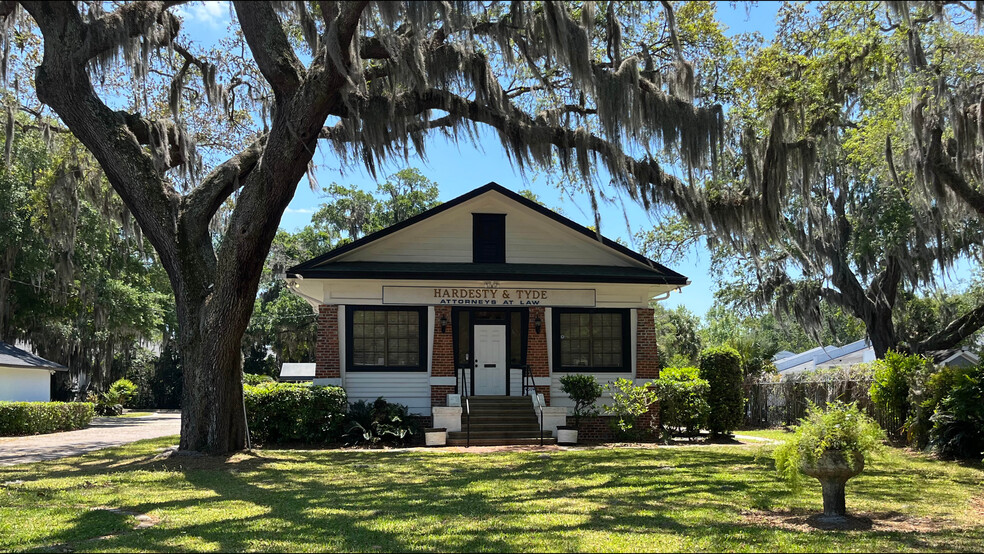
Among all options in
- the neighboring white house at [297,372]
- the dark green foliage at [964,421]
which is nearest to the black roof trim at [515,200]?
the dark green foliage at [964,421]

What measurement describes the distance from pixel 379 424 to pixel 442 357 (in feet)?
8.07

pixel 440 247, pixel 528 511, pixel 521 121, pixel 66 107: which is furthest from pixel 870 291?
pixel 66 107

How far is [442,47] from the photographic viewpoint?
13.2 metres

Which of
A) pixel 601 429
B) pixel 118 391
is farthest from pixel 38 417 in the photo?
pixel 601 429

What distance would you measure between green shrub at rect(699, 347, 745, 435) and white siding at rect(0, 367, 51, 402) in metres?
22.4

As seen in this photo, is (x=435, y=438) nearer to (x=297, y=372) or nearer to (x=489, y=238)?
(x=489, y=238)

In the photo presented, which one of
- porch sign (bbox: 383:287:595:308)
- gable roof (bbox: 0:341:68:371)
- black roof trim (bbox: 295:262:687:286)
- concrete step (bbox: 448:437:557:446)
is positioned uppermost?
black roof trim (bbox: 295:262:687:286)

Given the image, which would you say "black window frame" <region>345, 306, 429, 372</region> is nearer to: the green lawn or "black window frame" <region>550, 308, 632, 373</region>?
"black window frame" <region>550, 308, 632, 373</region>

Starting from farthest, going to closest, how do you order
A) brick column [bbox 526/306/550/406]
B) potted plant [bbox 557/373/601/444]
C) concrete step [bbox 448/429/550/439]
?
brick column [bbox 526/306/550/406] < potted plant [bbox 557/373/601/444] < concrete step [bbox 448/429/550/439]

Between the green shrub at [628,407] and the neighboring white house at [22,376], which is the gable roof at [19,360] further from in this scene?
the green shrub at [628,407]

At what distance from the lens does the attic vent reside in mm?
20172

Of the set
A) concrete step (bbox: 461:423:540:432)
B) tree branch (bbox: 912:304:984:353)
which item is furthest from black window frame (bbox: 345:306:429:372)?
tree branch (bbox: 912:304:984:353)

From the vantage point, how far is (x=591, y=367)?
19.7m

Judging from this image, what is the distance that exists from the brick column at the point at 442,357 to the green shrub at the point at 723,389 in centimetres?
Answer: 626
